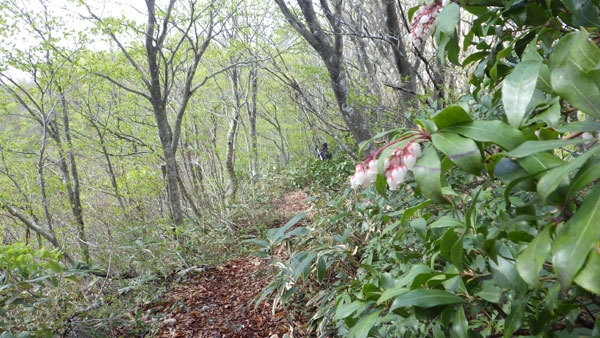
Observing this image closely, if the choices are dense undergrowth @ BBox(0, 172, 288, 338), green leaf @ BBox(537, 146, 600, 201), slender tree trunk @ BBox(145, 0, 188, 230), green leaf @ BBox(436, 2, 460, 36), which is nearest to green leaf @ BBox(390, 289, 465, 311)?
green leaf @ BBox(537, 146, 600, 201)

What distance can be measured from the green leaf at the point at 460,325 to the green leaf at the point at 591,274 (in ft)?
1.28

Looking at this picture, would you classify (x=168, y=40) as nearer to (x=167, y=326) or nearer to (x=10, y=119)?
(x=10, y=119)

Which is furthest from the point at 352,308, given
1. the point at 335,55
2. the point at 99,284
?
the point at 99,284

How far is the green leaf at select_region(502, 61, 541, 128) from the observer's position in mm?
548

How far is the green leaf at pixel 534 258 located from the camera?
47 centimetres

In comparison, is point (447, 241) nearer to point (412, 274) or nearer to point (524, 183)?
point (412, 274)

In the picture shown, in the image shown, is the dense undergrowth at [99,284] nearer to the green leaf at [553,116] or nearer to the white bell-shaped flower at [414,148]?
the white bell-shaped flower at [414,148]

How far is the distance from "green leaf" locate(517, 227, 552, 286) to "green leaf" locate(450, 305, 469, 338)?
320 millimetres

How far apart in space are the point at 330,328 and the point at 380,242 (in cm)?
58

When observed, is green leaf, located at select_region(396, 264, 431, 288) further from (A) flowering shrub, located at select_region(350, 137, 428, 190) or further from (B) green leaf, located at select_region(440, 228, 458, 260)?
(A) flowering shrub, located at select_region(350, 137, 428, 190)

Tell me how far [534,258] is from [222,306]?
2.82m

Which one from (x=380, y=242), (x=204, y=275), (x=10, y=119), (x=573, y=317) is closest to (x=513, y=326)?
(x=573, y=317)

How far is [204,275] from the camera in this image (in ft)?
11.5

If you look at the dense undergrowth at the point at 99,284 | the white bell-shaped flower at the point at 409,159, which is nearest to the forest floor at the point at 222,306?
the dense undergrowth at the point at 99,284
